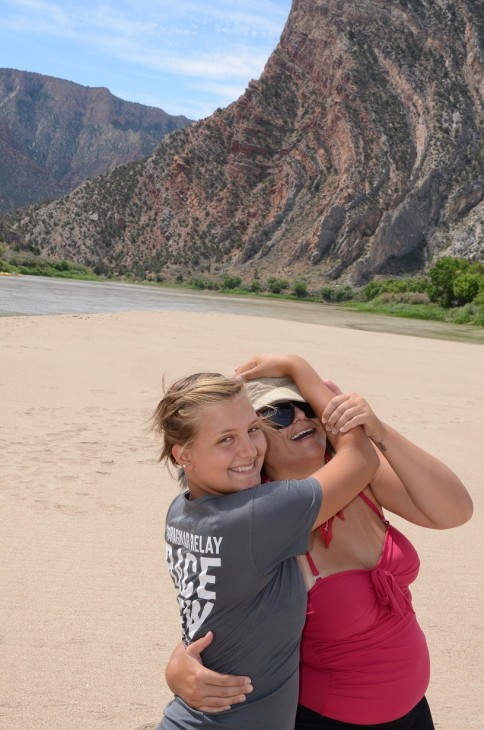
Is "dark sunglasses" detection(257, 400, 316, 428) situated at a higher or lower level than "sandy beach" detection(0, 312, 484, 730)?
higher

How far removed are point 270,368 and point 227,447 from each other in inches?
17.8

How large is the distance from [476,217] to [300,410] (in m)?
106

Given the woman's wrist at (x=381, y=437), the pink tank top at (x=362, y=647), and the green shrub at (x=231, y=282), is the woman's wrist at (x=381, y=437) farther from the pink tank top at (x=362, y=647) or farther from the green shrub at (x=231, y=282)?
the green shrub at (x=231, y=282)

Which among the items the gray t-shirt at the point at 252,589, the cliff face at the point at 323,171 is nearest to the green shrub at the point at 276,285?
the cliff face at the point at 323,171

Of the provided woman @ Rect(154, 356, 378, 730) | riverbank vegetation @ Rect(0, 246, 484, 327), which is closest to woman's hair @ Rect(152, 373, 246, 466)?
woman @ Rect(154, 356, 378, 730)

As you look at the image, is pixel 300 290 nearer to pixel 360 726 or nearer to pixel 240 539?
pixel 360 726

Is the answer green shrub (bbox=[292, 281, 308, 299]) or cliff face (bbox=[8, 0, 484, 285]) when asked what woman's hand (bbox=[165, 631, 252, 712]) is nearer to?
green shrub (bbox=[292, 281, 308, 299])

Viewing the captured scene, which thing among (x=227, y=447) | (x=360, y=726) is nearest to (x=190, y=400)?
(x=227, y=447)

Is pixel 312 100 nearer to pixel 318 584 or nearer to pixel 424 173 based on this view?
pixel 424 173

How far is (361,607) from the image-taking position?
216 centimetres

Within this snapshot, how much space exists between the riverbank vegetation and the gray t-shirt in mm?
48768

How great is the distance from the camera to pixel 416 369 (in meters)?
18.8

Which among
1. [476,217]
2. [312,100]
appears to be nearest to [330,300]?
[476,217]

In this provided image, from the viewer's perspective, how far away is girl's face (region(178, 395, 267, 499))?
2166mm
